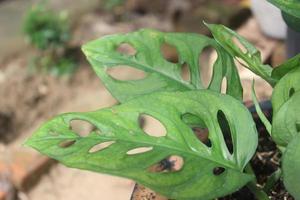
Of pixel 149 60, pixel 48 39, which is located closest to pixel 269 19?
pixel 149 60

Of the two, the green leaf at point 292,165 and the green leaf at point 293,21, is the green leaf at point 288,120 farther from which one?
the green leaf at point 293,21

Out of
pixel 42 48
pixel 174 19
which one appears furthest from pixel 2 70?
pixel 174 19

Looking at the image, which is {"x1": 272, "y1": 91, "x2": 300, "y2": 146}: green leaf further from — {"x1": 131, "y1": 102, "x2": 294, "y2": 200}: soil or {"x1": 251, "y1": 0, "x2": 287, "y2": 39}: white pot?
{"x1": 251, "y1": 0, "x2": 287, "y2": 39}: white pot

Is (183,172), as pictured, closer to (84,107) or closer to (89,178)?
(89,178)

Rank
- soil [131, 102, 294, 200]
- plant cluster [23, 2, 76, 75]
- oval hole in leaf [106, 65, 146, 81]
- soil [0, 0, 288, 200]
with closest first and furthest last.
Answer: soil [131, 102, 294, 200] → soil [0, 0, 288, 200] → oval hole in leaf [106, 65, 146, 81] → plant cluster [23, 2, 76, 75]

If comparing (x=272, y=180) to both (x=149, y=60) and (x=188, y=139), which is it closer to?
(x=188, y=139)

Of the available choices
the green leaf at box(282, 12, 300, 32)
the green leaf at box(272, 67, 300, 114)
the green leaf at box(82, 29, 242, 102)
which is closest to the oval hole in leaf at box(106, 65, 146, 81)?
the green leaf at box(82, 29, 242, 102)
